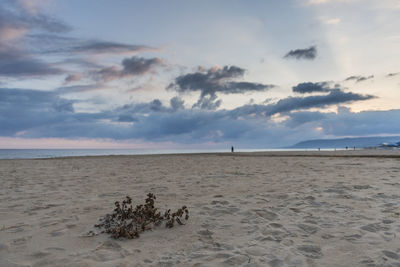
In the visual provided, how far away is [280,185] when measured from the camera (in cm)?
933

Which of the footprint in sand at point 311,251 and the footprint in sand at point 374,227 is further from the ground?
the footprint in sand at point 374,227

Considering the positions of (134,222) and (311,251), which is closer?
(311,251)

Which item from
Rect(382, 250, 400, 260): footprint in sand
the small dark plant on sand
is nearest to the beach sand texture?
Rect(382, 250, 400, 260): footprint in sand

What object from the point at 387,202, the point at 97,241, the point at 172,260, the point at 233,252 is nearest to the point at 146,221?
the point at 97,241

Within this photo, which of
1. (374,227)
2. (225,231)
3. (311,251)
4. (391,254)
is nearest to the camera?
(391,254)

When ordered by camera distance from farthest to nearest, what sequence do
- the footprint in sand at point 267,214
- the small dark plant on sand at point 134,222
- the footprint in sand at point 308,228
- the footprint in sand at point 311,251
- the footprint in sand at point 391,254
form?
the footprint in sand at point 267,214 < the footprint in sand at point 308,228 < the small dark plant on sand at point 134,222 < the footprint in sand at point 311,251 < the footprint in sand at point 391,254

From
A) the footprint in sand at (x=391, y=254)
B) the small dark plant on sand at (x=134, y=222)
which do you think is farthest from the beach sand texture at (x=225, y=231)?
the small dark plant on sand at (x=134, y=222)

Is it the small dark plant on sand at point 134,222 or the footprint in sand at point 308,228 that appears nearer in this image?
the small dark plant on sand at point 134,222

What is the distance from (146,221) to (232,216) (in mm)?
1818

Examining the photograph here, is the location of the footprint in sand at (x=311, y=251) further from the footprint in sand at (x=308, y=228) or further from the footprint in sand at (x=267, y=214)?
the footprint in sand at (x=267, y=214)

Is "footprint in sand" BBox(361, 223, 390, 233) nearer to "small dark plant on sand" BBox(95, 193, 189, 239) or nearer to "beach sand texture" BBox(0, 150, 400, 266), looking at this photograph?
"beach sand texture" BBox(0, 150, 400, 266)

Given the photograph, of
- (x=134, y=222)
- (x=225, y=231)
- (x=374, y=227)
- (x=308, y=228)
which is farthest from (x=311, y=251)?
(x=134, y=222)

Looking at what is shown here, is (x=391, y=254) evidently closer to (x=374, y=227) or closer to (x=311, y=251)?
(x=311, y=251)

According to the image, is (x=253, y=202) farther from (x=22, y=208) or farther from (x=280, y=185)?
(x=22, y=208)
